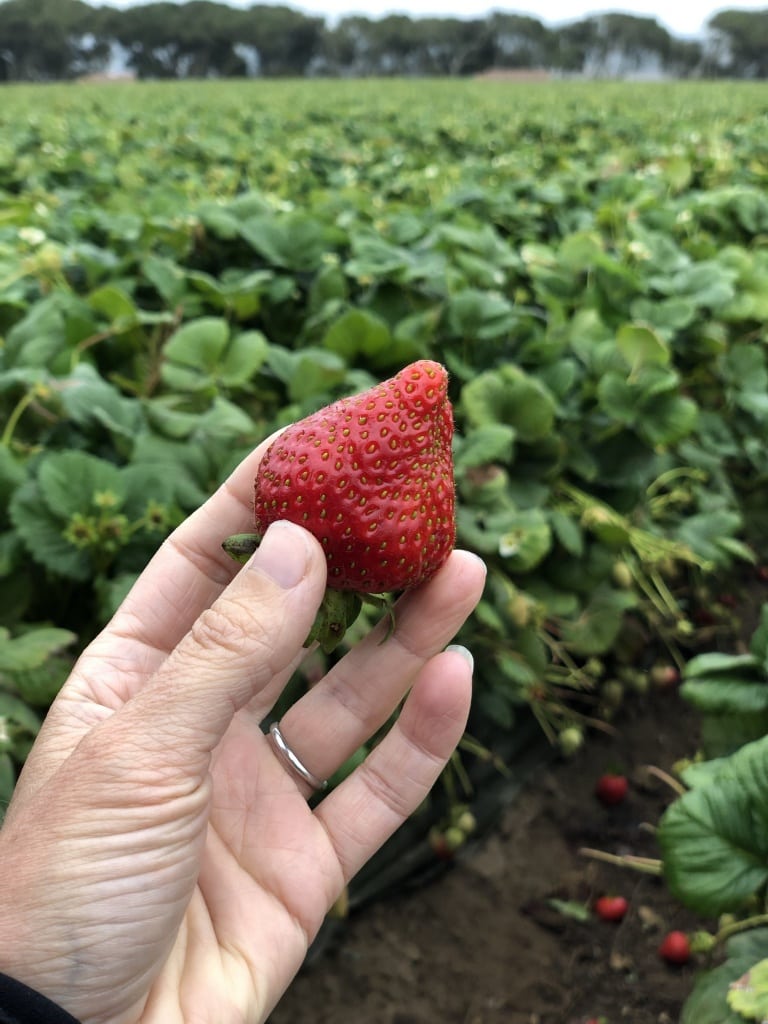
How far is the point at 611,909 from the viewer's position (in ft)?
7.13

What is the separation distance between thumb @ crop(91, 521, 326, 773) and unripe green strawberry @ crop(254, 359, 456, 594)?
9 cm

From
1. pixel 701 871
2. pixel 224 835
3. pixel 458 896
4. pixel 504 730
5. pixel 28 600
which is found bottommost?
pixel 458 896

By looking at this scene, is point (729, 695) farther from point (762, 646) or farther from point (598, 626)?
point (598, 626)

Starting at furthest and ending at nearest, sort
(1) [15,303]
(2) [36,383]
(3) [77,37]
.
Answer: (3) [77,37] < (1) [15,303] < (2) [36,383]

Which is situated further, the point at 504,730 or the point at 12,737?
the point at 504,730

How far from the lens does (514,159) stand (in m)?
5.68

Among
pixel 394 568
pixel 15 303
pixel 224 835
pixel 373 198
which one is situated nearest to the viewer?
pixel 394 568

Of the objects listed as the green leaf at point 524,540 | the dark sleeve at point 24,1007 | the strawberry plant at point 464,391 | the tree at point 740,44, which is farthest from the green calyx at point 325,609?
the tree at point 740,44

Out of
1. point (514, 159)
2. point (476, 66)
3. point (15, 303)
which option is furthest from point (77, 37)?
point (15, 303)

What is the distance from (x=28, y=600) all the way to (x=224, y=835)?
23.5 inches

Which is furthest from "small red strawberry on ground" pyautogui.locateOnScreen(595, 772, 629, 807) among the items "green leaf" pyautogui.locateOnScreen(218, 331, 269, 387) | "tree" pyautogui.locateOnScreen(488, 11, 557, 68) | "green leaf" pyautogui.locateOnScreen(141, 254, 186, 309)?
"tree" pyautogui.locateOnScreen(488, 11, 557, 68)

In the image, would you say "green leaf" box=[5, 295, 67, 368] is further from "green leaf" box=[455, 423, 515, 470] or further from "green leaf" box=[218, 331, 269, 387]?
"green leaf" box=[455, 423, 515, 470]

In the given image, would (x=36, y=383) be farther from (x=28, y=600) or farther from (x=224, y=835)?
(x=224, y=835)

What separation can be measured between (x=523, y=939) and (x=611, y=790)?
20.1 inches
